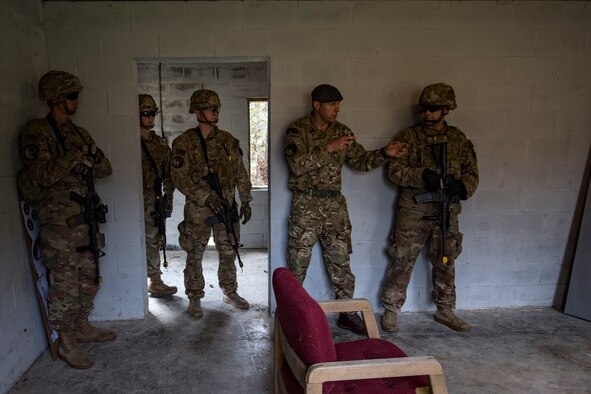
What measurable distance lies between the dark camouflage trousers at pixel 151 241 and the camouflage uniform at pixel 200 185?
1.85 ft

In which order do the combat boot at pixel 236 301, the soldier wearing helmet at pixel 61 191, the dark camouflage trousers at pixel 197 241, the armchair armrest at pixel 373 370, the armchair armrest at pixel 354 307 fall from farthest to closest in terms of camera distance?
the combat boot at pixel 236 301 → the dark camouflage trousers at pixel 197 241 → the soldier wearing helmet at pixel 61 191 → the armchair armrest at pixel 354 307 → the armchair armrest at pixel 373 370

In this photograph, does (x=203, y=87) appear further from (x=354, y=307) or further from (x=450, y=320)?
(x=354, y=307)

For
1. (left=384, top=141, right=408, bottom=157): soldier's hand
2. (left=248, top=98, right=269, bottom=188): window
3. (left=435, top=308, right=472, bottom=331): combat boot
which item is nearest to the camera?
(left=384, top=141, right=408, bottom=157): soldier's hand

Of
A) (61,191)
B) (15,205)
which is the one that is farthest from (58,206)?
(15,205)

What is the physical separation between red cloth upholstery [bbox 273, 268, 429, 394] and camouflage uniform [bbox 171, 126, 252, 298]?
1744 millimetres

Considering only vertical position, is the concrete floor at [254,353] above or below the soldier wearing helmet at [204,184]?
below

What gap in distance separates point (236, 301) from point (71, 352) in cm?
133

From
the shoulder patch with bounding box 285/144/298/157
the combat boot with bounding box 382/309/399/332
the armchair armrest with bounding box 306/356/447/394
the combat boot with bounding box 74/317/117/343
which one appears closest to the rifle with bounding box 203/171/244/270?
the shoulder patch with bounding box 285/144/298/157

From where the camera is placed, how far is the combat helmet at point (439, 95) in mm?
2988

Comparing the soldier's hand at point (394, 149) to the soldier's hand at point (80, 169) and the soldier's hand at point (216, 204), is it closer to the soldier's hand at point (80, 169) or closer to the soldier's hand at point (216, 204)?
the soldier's hand at point (216, 204)

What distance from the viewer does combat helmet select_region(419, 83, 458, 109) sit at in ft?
9.80

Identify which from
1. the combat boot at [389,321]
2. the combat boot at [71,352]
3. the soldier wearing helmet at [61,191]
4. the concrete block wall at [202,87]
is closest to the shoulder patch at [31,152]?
the soldier wearing helmet at [61,191]

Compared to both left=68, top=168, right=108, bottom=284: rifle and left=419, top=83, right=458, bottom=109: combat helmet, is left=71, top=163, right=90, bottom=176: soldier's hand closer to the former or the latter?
left=68, top=168, right=108, bottom=284: rifle

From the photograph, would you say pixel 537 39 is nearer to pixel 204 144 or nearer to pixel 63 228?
pixel 204 144
